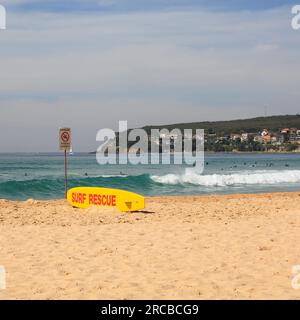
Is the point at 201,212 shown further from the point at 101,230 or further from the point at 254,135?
the point at 254,135

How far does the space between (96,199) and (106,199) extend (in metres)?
0.51

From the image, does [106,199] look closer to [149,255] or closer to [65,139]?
[65,139]

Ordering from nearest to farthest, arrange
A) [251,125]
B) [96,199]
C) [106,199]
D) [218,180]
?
[106,199]
[96,199]
[218,180]
[251,125]

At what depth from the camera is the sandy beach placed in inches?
273

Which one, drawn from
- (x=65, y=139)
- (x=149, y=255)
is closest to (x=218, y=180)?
(x=65, y=139)

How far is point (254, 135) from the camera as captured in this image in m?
149

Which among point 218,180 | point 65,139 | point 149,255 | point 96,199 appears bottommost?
point 218,180

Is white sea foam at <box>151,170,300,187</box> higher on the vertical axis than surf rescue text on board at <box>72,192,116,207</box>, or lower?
lower

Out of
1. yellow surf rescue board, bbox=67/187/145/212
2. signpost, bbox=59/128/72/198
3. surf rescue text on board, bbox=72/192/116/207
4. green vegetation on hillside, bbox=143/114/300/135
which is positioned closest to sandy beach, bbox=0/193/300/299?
yellow surf rescue board, bbox=67/187/145/212

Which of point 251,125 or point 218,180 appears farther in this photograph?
point 251,125

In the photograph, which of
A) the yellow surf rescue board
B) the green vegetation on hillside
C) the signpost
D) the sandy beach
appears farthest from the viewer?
the green vegetation on hillside

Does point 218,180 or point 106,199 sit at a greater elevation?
point 106,199

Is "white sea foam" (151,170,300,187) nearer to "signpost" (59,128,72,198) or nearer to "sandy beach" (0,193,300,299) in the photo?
"signpost" (59,128,72,198)

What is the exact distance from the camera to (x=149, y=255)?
9.04 meters
